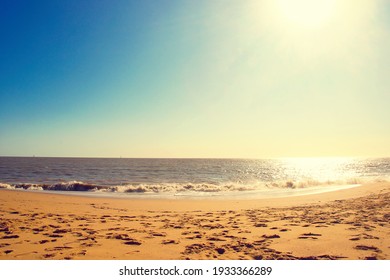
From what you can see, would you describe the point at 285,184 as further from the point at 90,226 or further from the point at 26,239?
the point at 26,239

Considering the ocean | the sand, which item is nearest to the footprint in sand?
the sand

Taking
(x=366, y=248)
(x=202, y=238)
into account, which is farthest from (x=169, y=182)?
(x=366, y=248)

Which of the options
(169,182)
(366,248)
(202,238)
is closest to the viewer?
(366,248)

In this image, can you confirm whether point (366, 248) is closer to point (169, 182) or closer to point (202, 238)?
point (202, 238)

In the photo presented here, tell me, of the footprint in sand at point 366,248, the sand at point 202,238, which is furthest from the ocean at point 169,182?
the footprint in sand at point 366,248

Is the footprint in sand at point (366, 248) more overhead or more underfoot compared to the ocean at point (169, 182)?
more overhead

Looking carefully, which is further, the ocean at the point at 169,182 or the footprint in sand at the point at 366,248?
the ocean at the point at 169,182

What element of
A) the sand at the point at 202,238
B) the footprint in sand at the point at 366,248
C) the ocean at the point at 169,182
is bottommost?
the ocean at the point at 169,182

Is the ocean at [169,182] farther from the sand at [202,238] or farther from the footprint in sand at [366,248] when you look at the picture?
the footprint in sand at [366,248]

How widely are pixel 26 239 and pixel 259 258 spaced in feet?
19.2

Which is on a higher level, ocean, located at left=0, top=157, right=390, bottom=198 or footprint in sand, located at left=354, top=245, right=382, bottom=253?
footprint in sand, located at left=354, top=245, right=382, bottom=253

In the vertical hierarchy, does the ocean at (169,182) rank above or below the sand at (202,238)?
below

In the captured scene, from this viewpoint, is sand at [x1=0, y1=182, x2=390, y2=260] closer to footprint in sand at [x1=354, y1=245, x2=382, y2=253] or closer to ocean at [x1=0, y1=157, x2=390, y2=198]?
footprint in sand at [x1=354, y1=245, x2=382, y2=253]
